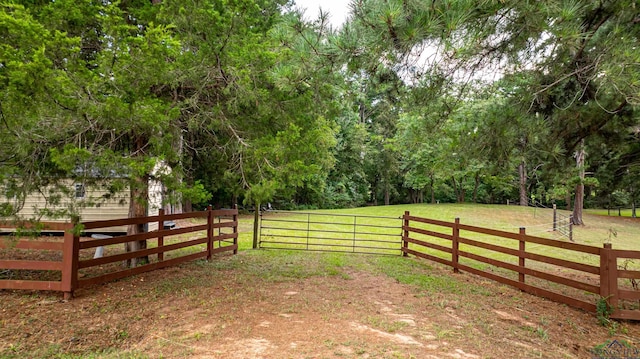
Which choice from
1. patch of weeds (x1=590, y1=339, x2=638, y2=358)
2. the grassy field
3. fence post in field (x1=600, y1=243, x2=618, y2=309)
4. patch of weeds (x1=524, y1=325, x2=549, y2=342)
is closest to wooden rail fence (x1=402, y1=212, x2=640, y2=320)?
fence post in field (x1=600, y1=243, x2=618, y2=309)

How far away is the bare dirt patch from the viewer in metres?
3.32

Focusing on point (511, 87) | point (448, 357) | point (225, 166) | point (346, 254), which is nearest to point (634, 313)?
point (448, 357)

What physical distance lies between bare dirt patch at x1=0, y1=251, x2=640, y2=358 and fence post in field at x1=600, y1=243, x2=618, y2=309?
0.33 meters

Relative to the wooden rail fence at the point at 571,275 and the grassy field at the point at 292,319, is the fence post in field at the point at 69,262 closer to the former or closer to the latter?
the grassy field at the point at 292,319

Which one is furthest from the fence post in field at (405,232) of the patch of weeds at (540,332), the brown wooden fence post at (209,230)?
the brown wooden fence post at (209,230)

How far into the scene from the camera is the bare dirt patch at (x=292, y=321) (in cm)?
332

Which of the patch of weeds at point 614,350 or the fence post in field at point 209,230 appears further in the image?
the fence post in field at point 209,230

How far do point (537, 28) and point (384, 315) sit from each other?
3909 millimetres

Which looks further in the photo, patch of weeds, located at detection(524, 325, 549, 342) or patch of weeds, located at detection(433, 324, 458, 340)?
patch of weeds, located at detection(524, 325, 549, 342)

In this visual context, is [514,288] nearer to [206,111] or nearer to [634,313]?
[634,313]

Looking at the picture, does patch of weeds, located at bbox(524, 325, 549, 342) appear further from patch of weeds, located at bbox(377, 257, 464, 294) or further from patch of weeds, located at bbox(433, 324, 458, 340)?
patch of weeds, located at bbox(377, 257, 464, 294)

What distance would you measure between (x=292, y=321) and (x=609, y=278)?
418 cm

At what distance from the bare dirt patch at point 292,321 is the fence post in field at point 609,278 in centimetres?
33

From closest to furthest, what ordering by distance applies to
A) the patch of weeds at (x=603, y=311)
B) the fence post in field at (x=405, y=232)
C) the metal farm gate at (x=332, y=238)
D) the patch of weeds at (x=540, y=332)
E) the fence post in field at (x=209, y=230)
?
the patch of weeds at (x=540, y=332) → the patch of weeds at (x=603, y=311) → the fence post in field at (x=209, y=230) → the fence post in field at (x=405, y=232) → the metal farm gate at (x=332, y=238)
